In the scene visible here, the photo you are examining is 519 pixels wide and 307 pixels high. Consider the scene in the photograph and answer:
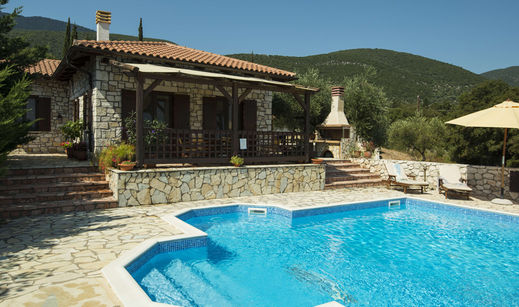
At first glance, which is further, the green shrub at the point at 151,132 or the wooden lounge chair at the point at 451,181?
the wooden lounge chair at the point at 451,181

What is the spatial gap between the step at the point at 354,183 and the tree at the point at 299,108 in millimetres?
7915

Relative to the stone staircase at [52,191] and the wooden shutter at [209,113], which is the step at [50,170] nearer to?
the stone staircase at [52,191]

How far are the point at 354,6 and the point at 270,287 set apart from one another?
1942 centimetres

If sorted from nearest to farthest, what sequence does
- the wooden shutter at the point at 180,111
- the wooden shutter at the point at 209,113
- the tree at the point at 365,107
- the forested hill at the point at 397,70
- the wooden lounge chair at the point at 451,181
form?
1. the wooden lounge chair at the point at 451,181
2. the wooden shutter at the point at 180,111
3. the wooden shutter at the point at 209,113
4. the tree at the point at 365,107
5. the forested hill at the point at 397,70

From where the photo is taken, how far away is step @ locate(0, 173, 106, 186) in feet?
28.1

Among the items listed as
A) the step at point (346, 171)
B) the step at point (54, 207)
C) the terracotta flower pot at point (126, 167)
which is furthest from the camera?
the step at point (346, 171)

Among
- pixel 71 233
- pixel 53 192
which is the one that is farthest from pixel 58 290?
pixel 53 192

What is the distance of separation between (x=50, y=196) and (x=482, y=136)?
18.3m

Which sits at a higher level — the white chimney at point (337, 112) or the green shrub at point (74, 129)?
the white chimney at point (337, 112)

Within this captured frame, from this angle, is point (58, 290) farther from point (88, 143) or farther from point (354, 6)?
point (354, 6)

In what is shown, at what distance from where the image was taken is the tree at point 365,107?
2097cm

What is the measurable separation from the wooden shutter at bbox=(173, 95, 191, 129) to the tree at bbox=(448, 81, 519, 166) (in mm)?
13866

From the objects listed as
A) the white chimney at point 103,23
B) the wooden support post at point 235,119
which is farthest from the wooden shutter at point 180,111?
the white chimney at point 103,23

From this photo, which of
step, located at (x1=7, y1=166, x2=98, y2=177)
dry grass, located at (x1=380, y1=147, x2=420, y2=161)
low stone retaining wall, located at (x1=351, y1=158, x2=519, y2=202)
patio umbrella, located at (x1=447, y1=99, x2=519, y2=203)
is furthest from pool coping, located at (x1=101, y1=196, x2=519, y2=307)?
dry grass, located at (x1=380, y1=147, x2=420, y2=161)
